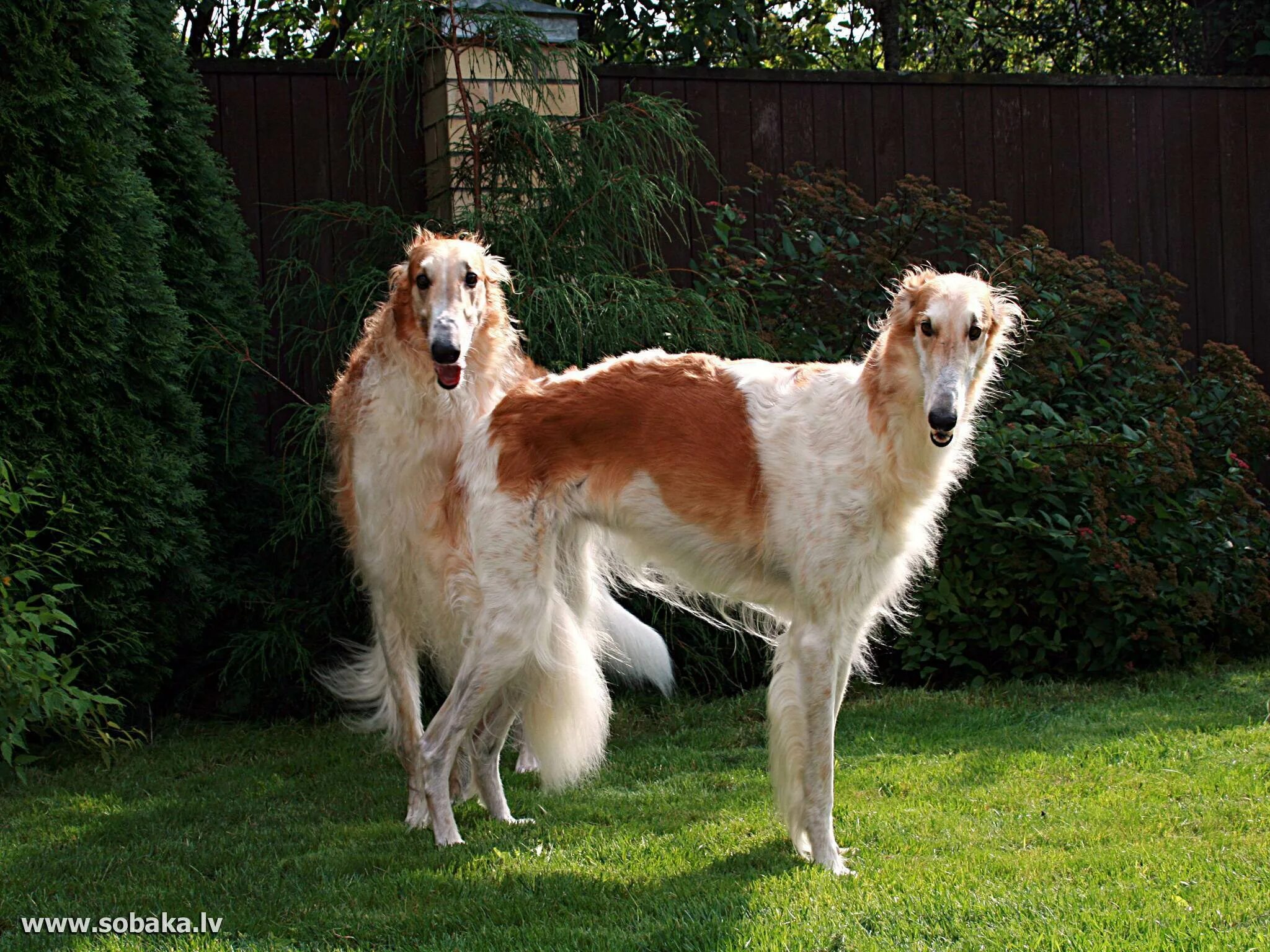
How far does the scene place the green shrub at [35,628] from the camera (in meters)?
3.94

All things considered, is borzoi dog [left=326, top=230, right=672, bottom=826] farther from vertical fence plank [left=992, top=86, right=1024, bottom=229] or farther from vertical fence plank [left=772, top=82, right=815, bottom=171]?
vertical fence plank [left=992, top=86, right=1024, bottom=229]

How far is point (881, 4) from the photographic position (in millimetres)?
9477

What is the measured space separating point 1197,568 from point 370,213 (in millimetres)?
3792

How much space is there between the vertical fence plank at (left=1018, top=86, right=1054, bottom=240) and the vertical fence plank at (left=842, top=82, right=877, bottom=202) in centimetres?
90

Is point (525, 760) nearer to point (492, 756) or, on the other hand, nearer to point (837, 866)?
point (492, 756)

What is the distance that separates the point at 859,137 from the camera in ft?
22.1

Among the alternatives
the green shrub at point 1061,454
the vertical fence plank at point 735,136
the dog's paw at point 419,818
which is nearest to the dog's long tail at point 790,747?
the dog's paw at point 419,818

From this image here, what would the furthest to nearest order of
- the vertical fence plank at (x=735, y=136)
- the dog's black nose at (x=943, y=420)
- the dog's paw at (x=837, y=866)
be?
the vertical fence plank at (x=735, y=136), the dog's paw at (x=837, y=866), the dog's black nose at (x=943, y=420)

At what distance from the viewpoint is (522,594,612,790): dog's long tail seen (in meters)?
3.64

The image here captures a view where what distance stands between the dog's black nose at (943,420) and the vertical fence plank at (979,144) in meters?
4.20

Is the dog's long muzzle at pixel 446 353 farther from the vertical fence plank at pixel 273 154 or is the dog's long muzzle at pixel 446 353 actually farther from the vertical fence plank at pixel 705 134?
the vertical fence plank at pixel 705 134

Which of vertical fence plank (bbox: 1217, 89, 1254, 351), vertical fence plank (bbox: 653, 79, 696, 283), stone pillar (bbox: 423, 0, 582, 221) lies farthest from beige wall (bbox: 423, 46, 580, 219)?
vertical fence plank (bbox: 1217, 89, 1254, 351)

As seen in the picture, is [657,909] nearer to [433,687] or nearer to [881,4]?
[433,687]

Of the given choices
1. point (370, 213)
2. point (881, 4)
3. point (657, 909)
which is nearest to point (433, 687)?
point (370, 213)
